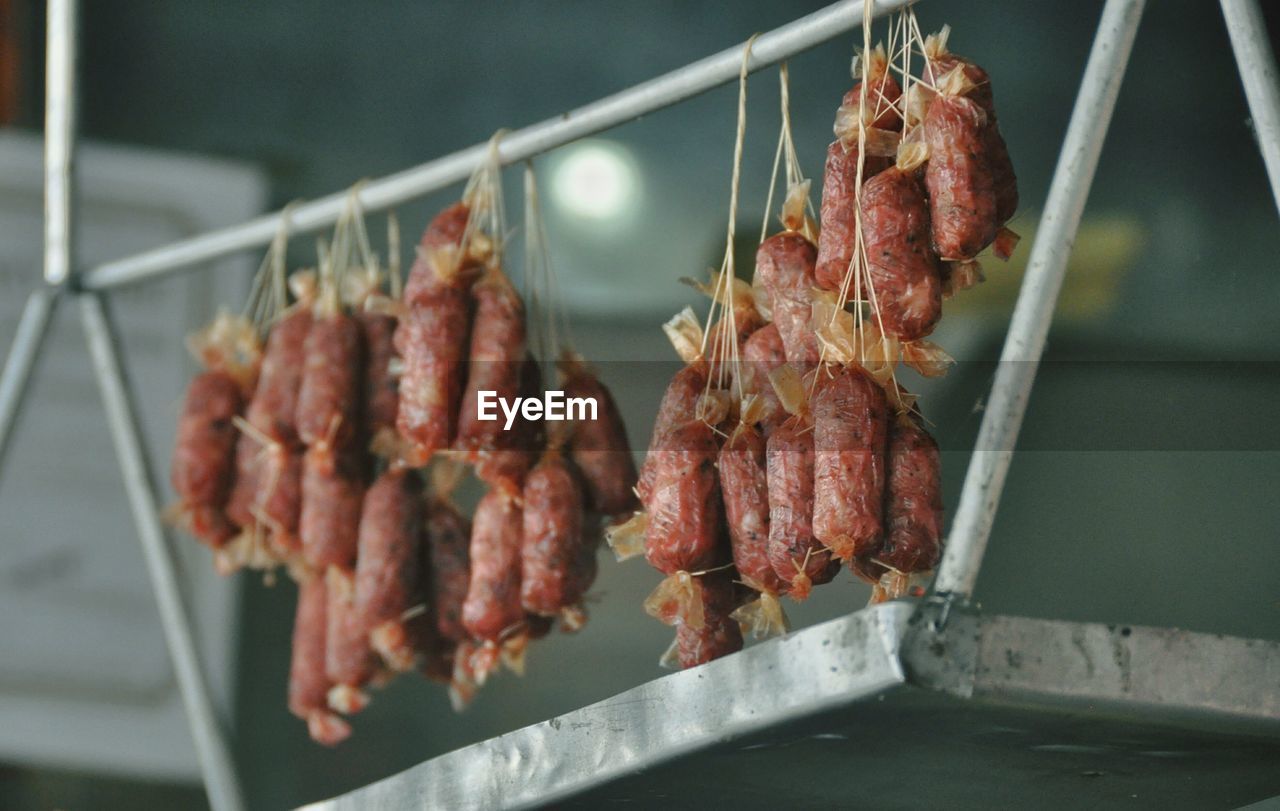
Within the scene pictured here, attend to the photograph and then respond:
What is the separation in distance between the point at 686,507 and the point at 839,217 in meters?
0.30

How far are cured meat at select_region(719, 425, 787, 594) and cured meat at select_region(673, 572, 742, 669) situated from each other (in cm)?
6

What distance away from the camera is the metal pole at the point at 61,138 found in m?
2.15

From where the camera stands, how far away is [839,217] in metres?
1.25

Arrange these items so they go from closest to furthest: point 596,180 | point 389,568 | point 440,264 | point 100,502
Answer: point 440,264
point 389,568
point 596,180
point 100,502

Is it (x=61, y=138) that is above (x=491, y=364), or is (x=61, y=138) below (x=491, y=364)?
above

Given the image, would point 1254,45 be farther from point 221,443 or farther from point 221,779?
point 221,779

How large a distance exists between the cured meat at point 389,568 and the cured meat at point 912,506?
2.80ft

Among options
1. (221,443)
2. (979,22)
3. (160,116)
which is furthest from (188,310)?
(979,22)

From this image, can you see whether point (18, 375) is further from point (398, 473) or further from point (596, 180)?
point (596, 180)

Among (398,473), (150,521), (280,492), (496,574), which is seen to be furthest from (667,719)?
(150,521)

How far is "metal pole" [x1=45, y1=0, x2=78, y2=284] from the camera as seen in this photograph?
7.04 ft

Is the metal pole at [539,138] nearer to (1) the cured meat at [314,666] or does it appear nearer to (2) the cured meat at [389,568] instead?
(2) the cured meat at [389,568]

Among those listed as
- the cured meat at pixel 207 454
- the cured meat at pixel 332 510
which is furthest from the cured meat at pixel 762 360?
the cured meat at pixel 207 454

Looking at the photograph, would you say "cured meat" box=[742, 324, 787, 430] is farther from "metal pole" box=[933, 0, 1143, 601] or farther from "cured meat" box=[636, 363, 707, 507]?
"metal pole" box=[933, 0, 1143, 601]
